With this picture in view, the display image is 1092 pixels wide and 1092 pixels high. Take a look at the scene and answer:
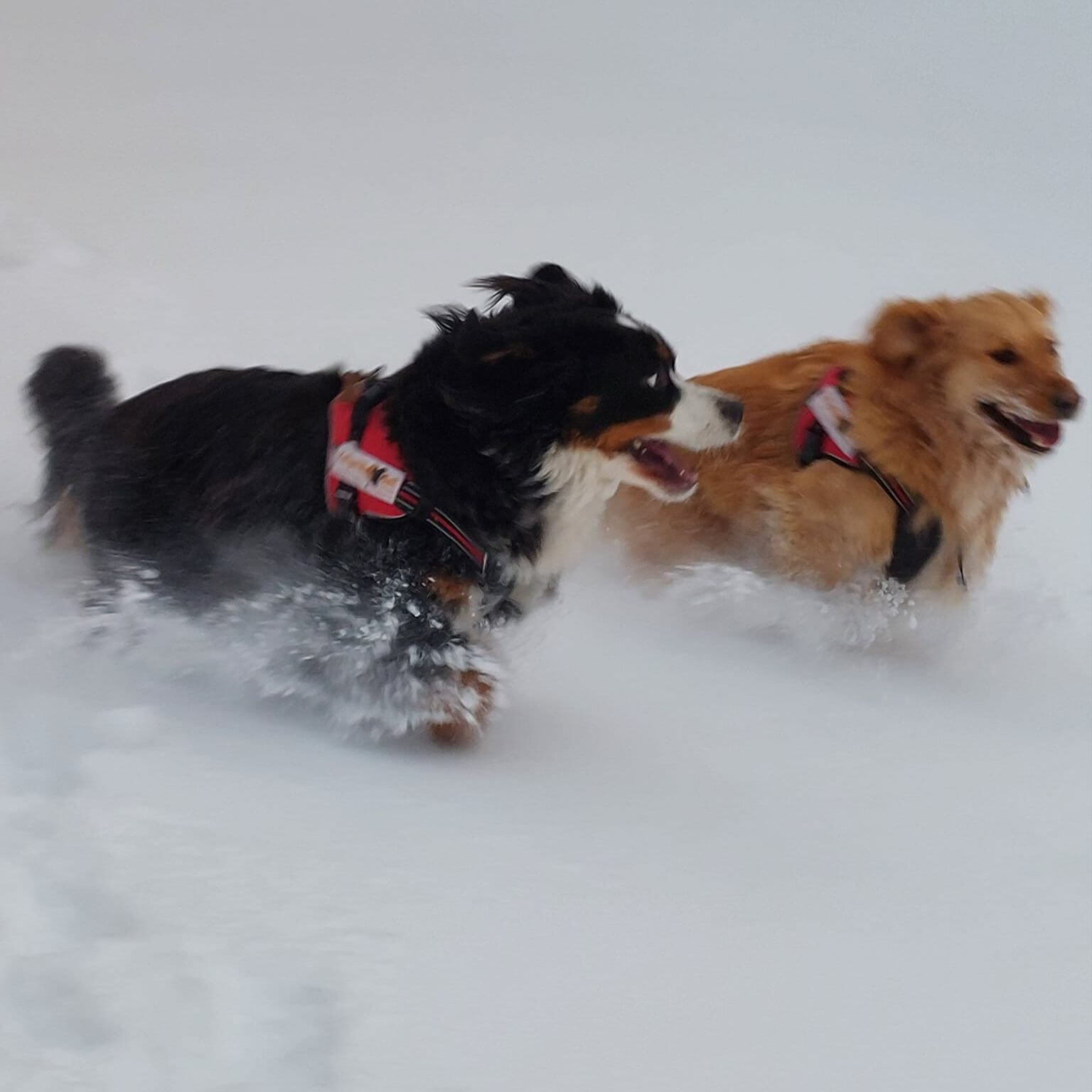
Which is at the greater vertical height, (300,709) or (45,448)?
(45,448)

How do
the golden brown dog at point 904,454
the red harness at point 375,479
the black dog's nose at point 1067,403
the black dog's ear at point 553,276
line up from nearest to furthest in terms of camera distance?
the red harness at point 375,479
the black dog's ear at point 553,276
the black dog's nose at point 1067,403
the golden brown dog at point 904,454

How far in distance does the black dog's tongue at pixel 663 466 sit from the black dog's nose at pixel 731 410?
16cm

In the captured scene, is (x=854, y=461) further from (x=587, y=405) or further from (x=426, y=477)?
(x=426, y=477)

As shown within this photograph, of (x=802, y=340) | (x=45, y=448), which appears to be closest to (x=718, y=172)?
(x=802, y=340)

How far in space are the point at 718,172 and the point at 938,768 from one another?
8.41 m

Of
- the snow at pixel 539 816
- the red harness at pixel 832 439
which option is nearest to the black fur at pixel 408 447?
the snow at pixel 539 816

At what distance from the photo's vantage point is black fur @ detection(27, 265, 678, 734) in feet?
9.85

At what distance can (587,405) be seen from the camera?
10.0 feet

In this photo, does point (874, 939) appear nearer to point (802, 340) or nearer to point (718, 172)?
point (802, 340)

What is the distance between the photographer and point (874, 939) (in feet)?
8.02

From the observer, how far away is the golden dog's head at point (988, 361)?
3789mm

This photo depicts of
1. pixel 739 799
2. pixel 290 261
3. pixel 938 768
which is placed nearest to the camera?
pixel 739 799

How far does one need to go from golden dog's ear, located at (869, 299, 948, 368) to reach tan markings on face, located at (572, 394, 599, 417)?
4.43 ft

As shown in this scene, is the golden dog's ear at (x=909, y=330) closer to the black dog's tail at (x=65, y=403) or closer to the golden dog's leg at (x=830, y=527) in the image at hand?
the golden dog's leg at (x=830, y=527)
